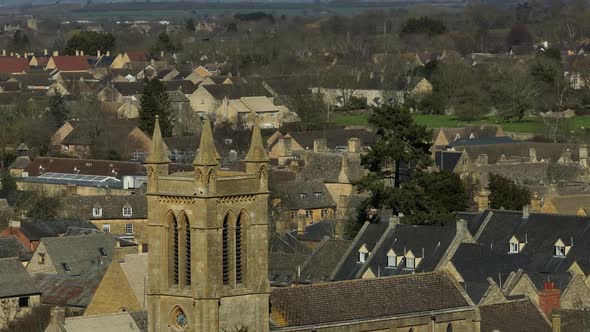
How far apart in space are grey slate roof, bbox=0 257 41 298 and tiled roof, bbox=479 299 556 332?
19381 millimetres

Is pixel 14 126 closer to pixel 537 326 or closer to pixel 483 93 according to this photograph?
pixel 483 93

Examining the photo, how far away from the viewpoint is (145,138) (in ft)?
390

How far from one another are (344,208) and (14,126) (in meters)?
37.6

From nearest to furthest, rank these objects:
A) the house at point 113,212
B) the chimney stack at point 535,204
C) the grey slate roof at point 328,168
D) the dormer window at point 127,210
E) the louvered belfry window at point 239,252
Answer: the louvered belfry window at point 239,252
the chimney stack at point 535,204
the house at point 113,212
the dormer window at point 127,210
the grey slate roof at point 328,168

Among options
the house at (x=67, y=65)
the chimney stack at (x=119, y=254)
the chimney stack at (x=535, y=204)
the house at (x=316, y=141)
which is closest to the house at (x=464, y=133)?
the house at (x=316, y=141)

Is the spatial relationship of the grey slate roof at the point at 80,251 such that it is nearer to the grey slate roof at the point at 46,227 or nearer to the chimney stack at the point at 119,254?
the chimney stack at the point at 119,254

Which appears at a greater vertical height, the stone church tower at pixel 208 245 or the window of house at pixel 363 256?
the stone church tower at pixel 208 245

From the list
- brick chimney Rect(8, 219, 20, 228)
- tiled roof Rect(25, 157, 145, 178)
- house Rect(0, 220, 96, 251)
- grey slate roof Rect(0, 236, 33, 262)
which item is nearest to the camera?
grey slate roof Rect(0, 236, 33, 262)

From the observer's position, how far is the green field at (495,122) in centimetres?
13050

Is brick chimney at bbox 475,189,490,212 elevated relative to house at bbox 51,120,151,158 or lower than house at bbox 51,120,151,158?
elevated

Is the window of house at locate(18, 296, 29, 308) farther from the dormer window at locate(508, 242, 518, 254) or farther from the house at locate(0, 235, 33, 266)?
the dormer window at locate(508, 242, 518, 254)

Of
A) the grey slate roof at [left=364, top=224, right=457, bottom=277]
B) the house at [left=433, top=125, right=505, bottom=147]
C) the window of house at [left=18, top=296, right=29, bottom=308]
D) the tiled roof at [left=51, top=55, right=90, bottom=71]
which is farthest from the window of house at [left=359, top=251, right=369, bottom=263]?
the tiled roof at [left=51, top=55, right=90, bottom=71]

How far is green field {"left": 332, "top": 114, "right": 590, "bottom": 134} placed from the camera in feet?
428

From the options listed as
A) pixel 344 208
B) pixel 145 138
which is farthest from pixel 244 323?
pixel 145 138
